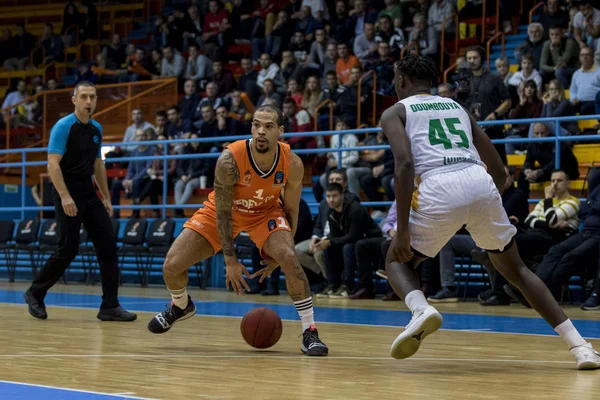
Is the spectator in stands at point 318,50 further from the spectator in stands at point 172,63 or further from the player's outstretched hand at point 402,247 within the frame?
the player's outstretched hand at point 402,247

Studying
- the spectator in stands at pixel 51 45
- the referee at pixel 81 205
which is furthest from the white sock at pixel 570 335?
the spectator in stands at pixel 51 45

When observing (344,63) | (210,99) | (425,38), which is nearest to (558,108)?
(425,38)

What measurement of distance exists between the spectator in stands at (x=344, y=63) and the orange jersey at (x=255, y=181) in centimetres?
1161

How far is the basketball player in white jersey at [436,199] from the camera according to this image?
5758 mm

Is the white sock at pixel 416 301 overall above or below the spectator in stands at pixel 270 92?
below

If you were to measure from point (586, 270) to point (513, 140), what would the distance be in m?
2.06

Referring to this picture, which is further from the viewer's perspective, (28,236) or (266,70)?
(266,70)

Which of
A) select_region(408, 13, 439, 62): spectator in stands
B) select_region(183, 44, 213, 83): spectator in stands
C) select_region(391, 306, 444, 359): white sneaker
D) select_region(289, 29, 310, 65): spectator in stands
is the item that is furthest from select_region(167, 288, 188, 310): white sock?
select_region(183, 44, 213, 83): spectator in stands

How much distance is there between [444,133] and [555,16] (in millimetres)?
11474

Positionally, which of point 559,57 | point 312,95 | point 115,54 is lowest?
point 312,95

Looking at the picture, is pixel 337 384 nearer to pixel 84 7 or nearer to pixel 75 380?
pixel 75 380

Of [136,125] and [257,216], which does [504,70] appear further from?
[257,216]

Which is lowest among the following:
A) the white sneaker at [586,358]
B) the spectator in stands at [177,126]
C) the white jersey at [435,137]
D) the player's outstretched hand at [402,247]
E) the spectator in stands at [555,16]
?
the white sneaker at [586,358]

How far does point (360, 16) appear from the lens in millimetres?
19797
